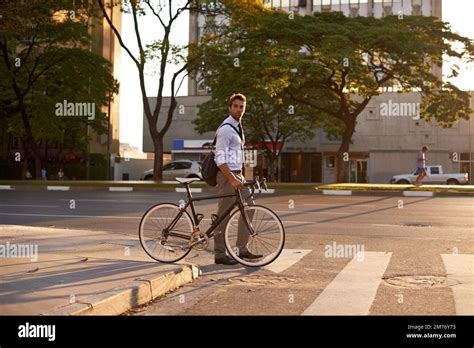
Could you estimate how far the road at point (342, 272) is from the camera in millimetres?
4992

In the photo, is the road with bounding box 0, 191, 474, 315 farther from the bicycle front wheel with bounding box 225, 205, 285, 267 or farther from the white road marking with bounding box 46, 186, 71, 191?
the white road marking with bounding box 46, 186, 71, 191

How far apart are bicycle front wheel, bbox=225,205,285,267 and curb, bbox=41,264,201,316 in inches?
31.7

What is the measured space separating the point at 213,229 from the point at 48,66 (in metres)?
31.0

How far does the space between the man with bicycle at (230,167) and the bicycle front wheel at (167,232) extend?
40 centimetres

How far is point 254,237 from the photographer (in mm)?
6895

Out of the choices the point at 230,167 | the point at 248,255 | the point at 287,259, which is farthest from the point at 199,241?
the point at 287,259

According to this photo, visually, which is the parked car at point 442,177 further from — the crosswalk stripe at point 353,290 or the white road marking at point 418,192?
the crosswalk stripe at point 353,290

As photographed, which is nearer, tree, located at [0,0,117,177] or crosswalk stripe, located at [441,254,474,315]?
crosswalk stripe, located at [441,254,474,315]

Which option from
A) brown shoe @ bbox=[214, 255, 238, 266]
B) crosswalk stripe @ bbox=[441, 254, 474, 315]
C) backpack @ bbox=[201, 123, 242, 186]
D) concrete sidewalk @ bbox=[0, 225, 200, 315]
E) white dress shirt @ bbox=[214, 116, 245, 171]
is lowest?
crosswalk stripe @ bbox=[441, 254, 474, 315]

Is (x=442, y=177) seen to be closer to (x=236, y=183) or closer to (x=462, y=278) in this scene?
(x=462, y=278)

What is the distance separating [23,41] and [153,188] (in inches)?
604

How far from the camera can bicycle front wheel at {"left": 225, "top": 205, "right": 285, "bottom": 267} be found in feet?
22.4

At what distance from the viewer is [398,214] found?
13.9m

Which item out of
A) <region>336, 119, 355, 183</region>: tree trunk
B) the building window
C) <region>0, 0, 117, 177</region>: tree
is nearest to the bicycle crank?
<region>336, 119, 355, 183</region>: tree trunk
